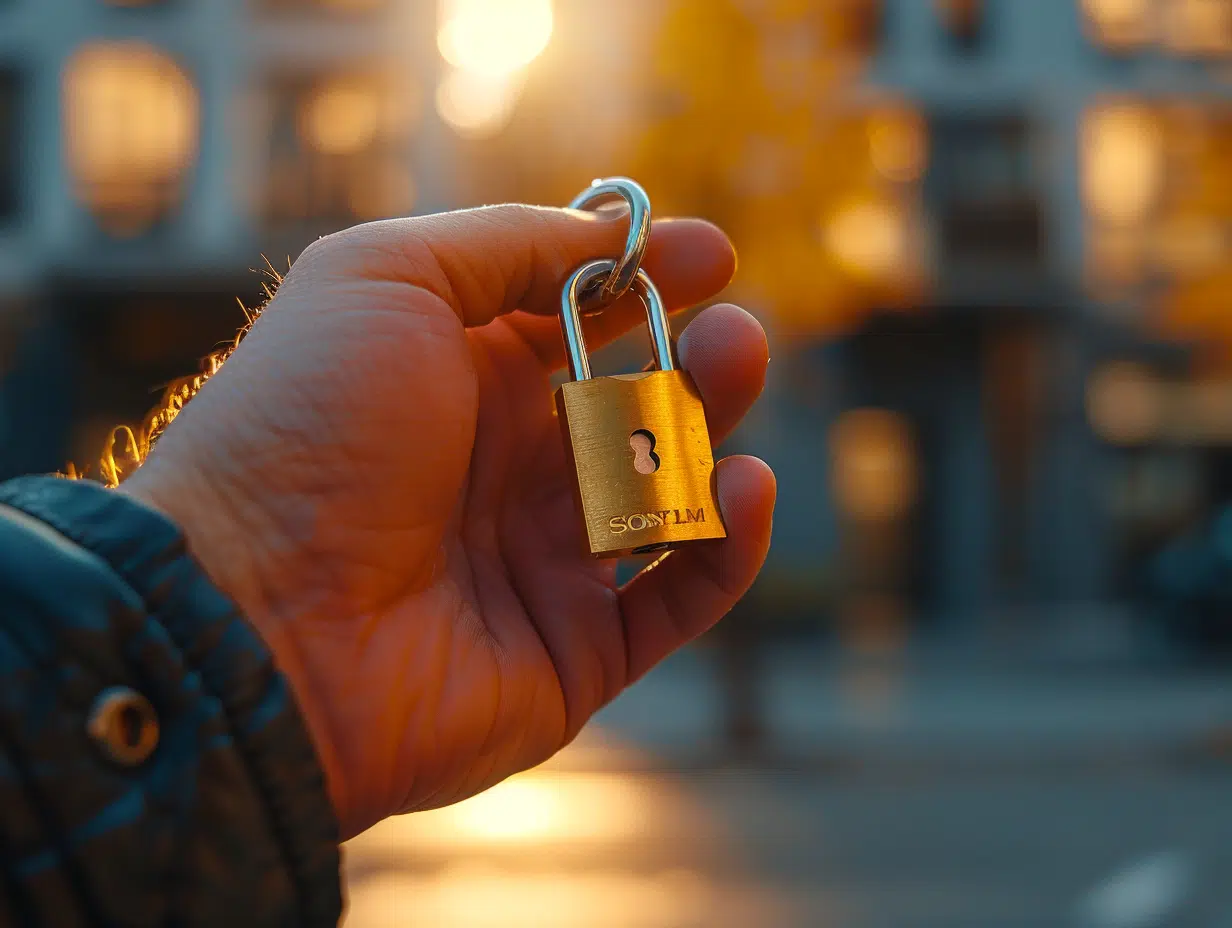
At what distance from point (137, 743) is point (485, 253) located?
94cm

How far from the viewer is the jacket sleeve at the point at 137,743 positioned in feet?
3.68

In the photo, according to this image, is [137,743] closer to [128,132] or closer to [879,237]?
[879,237]

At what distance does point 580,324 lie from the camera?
6.40 feet

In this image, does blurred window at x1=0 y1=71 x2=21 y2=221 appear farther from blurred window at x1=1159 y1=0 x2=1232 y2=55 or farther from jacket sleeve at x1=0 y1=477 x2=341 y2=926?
jacket sleeve at x1=0 y1=477 x2=341 y2=926

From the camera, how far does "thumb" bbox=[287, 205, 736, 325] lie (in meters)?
1.86

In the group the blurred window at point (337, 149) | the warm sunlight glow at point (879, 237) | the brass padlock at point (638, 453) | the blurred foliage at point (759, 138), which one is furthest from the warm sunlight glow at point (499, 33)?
the brass padlock at point (638, 453)

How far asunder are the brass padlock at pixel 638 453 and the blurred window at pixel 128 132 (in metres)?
18.5

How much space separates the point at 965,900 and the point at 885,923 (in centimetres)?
53

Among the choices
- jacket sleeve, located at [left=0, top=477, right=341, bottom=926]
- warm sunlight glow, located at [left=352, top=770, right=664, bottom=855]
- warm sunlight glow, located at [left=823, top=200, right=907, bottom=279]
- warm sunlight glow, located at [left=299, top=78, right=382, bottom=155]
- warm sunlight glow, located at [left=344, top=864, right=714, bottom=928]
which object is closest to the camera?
jacket sleeve, located at [left=0, top=477, right=341, bottom=926]

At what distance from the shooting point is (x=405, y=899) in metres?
6.85

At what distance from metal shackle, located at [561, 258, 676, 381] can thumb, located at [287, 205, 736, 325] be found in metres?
0.02

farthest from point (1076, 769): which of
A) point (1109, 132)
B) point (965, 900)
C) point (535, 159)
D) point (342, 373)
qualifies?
point (1109, 132)

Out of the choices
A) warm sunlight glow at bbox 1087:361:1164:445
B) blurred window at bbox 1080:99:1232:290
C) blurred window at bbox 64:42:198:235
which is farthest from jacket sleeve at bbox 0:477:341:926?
warm sunlight glow at bbox 1087:361:1164:445

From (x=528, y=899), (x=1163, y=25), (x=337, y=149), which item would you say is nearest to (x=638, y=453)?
(x=528, y=899)
